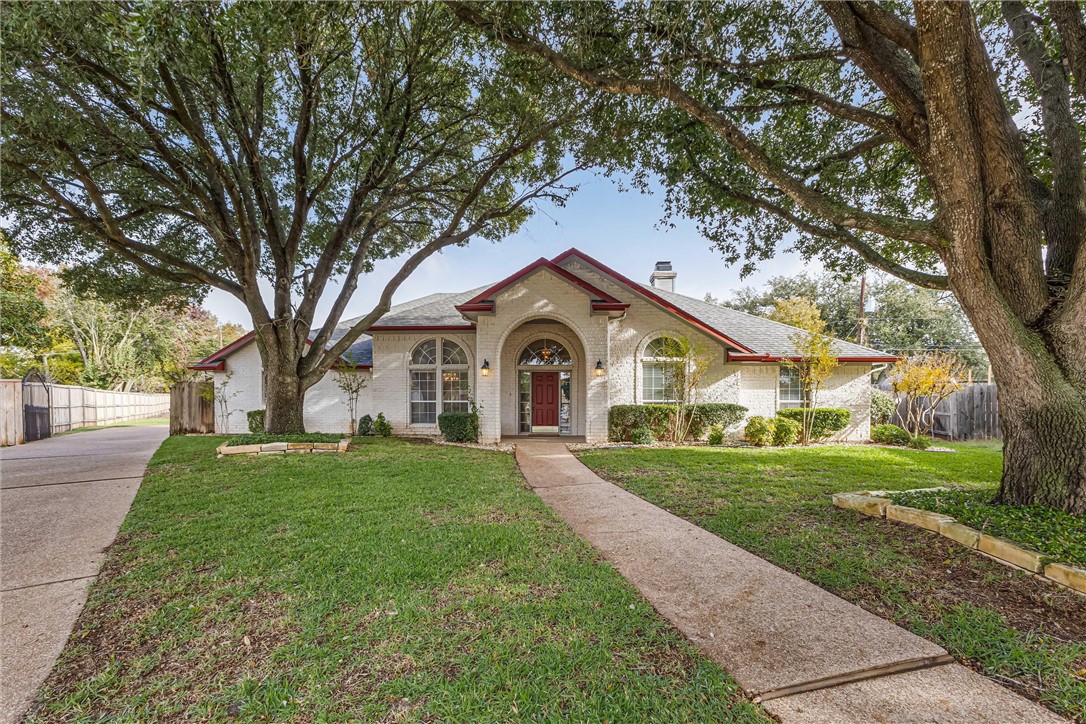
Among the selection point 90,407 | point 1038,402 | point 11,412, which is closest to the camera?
point 1038,402

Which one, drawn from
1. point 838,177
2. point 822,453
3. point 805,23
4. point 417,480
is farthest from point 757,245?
point 417,480

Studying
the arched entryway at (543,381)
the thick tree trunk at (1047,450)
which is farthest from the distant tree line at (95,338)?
the thick tree trunk at (1047,450)

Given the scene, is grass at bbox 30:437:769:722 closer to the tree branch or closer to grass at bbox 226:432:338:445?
grass at bbox 226:432:338:445

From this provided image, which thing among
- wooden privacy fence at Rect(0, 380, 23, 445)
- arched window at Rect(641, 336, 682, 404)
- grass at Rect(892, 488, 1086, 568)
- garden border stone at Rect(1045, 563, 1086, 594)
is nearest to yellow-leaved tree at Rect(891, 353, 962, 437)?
arched window at Rect(641, 336, 682, 404)

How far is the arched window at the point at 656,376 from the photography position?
12.7 meters

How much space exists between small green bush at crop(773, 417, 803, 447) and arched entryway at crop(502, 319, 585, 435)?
5796 millimetres

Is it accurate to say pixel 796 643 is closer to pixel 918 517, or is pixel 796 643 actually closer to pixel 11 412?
pixel 918 517

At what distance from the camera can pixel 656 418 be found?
12047mm

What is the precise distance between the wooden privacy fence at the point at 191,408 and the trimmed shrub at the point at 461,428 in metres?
8.70

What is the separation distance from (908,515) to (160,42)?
33.5ft

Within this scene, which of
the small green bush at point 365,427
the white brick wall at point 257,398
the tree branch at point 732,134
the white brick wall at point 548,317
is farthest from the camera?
the white brick wall at point 257,398

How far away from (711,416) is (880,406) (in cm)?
735

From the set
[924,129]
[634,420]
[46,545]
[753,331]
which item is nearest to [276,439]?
[46,545]

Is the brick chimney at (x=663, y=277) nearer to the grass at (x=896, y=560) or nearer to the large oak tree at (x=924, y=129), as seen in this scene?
the large oak tree at (x=924, y=129)
